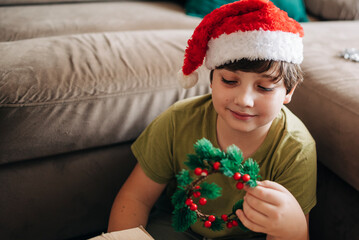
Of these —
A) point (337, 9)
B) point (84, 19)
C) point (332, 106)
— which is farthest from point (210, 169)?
point (337, 9)

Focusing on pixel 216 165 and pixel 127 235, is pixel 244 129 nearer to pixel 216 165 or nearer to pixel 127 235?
pixel 216 165

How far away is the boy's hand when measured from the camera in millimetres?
538

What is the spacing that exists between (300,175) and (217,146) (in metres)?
0.19

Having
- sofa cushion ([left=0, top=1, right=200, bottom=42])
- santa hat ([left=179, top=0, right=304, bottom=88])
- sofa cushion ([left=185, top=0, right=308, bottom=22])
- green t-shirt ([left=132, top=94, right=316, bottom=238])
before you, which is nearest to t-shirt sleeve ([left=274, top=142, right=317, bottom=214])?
green t-shirt ([left=132, top=94, right=316, bottom=238])

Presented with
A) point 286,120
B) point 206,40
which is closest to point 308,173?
point 286,120

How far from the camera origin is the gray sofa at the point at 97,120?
0.80 m

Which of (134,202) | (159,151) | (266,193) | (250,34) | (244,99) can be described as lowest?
(134,202)

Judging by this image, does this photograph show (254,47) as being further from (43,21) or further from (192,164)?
(43,21)

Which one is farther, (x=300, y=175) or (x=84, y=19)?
(x=84, y=19)

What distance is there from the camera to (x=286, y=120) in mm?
763

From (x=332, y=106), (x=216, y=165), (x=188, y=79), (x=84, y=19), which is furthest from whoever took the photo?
(x=84, y=19)

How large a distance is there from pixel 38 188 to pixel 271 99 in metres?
0.66

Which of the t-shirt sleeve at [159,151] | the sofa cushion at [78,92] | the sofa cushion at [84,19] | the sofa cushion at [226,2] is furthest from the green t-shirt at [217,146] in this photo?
the sofa cushion at [226,2]

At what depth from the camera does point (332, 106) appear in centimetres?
79
